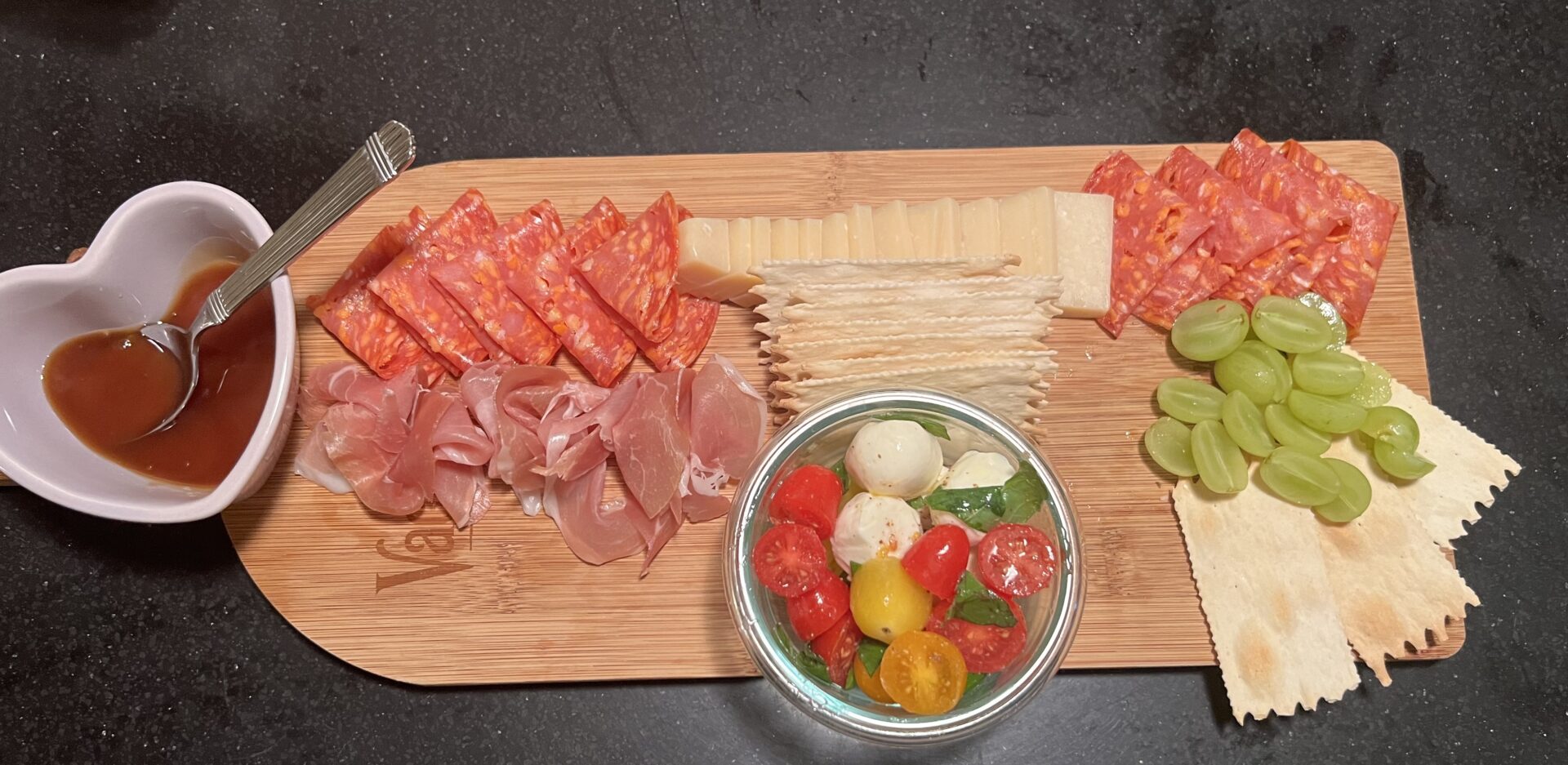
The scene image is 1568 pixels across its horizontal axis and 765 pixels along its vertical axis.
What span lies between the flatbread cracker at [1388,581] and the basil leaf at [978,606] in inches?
28.8

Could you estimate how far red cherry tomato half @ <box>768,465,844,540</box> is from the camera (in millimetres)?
1394

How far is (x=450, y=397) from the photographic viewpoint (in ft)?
5.60

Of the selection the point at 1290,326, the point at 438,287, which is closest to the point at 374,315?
the point at 438,287

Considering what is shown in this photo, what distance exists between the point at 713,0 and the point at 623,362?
88 cm

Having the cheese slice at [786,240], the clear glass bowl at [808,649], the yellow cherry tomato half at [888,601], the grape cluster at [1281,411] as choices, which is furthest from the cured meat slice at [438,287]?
the grape cluster at [1281,411]

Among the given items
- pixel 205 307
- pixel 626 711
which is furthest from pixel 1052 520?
pixel 205 307

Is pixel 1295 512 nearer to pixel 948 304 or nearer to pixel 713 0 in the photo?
pixel 948 304

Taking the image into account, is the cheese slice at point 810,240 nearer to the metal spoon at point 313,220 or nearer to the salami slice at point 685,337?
the salami slice at point 685,337

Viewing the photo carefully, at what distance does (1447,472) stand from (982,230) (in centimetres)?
95

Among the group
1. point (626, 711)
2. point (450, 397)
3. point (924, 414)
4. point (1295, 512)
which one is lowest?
point (626, 711)

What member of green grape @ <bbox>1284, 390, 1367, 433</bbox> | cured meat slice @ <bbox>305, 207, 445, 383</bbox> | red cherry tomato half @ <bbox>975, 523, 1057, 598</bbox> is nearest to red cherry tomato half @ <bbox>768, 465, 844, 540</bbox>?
red cherry tomato half @ <bbox>975, 523, 1057, 598</bbox>

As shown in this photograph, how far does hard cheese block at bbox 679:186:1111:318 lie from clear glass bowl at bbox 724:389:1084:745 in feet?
1.11

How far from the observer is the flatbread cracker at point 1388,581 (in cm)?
164

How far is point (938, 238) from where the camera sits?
170 centimetres
